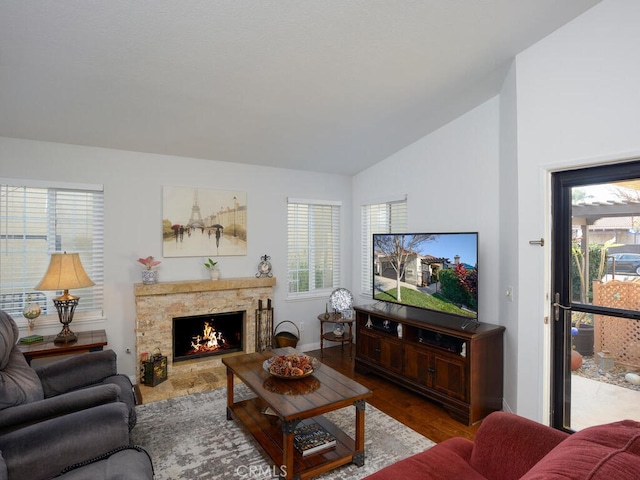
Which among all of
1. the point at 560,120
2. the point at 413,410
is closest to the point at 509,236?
the point at 560,120

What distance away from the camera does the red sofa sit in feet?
3.60

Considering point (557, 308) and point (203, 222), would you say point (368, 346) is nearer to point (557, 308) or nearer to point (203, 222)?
point (557, 308)

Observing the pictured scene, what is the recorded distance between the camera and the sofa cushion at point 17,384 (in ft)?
6.61

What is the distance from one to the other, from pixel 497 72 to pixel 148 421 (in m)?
4.21

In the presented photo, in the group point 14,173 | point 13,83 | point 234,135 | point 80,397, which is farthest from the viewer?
point 234,135

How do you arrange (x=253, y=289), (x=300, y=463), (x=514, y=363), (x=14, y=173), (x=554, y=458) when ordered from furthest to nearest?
(x=253, y=289) < (x=14, y=173) < (x=514, y=363) < (x=300, y=463) < (x=554, y=458)

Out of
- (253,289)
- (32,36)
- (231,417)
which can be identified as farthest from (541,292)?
(32,36)

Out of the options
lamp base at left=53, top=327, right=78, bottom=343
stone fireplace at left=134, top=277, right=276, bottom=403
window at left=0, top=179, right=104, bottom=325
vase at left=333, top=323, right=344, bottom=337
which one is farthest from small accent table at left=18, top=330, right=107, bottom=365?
vase at left=333, top=323, right=344, bottom=337

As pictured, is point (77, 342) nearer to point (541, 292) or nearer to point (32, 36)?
point (32, 36)

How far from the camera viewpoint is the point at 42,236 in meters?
3.64

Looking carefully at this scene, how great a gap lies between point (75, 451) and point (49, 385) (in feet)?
3.53

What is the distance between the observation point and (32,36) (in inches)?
87.1

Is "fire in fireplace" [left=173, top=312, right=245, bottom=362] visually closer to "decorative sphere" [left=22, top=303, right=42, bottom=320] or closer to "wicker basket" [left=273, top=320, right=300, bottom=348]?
"wicker basket" [left=273, top=320, right=300, bottom=348]

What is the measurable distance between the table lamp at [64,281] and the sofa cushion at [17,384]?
2.60ft
